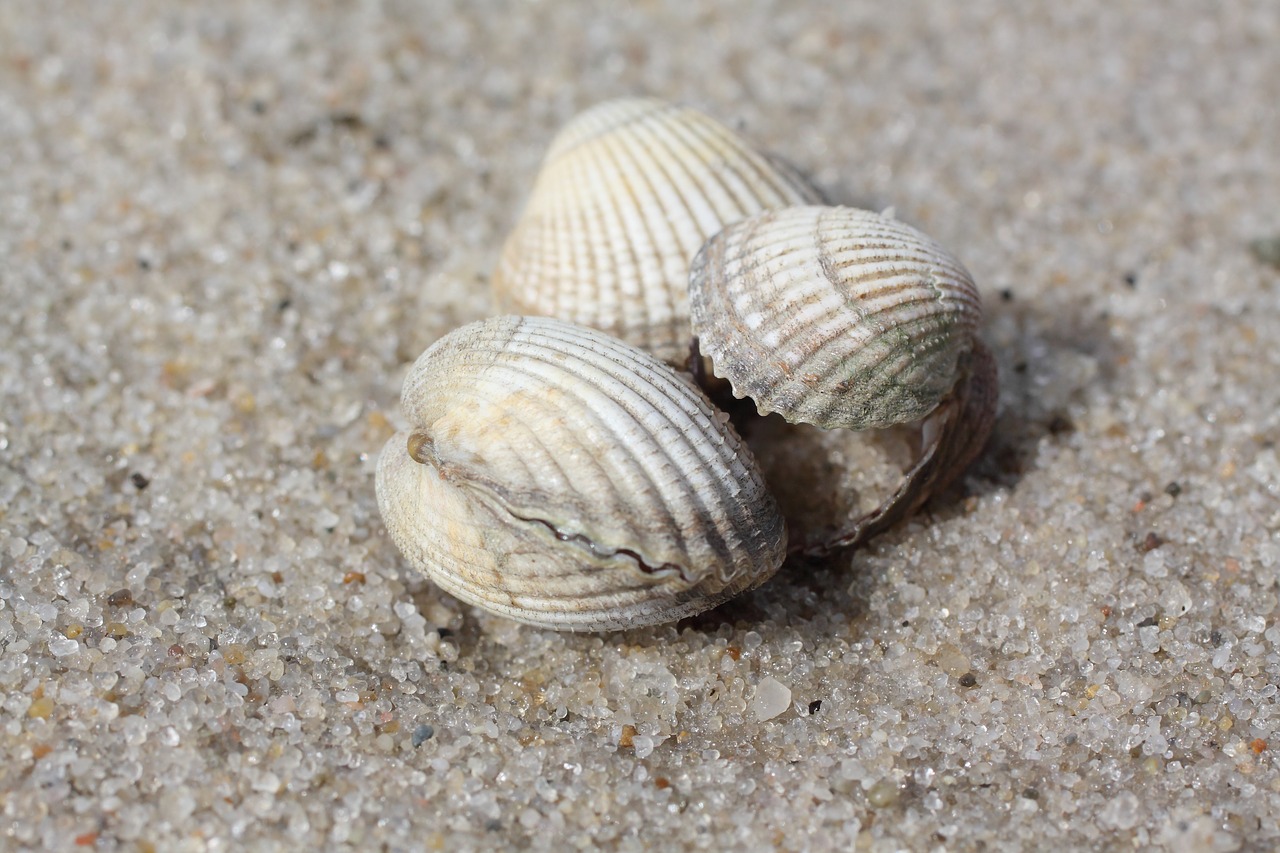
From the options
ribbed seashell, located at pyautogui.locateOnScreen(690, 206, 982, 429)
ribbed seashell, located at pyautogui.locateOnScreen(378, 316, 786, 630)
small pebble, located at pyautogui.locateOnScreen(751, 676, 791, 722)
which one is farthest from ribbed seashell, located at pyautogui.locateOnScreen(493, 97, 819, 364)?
small pebble, located at pyautogui.locateOnScreen(751, 676, 791, 722)

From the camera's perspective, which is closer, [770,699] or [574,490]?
[574,490]

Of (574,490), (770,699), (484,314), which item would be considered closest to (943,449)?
(770,699)

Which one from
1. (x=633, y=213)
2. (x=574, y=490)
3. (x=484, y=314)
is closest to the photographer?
(x=574, y=490)

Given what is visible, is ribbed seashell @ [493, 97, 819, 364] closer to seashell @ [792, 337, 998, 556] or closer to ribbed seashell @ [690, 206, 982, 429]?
ribbed seashell @ [690, 206, 982, 429]

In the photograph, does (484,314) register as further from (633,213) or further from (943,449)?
(943,449)

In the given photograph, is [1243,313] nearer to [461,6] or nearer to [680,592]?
[680,592]

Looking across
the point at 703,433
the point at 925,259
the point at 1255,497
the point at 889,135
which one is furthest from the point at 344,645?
the point at 889,135

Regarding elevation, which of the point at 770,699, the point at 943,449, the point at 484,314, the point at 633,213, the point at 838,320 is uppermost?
Answer: the point at 633,213
